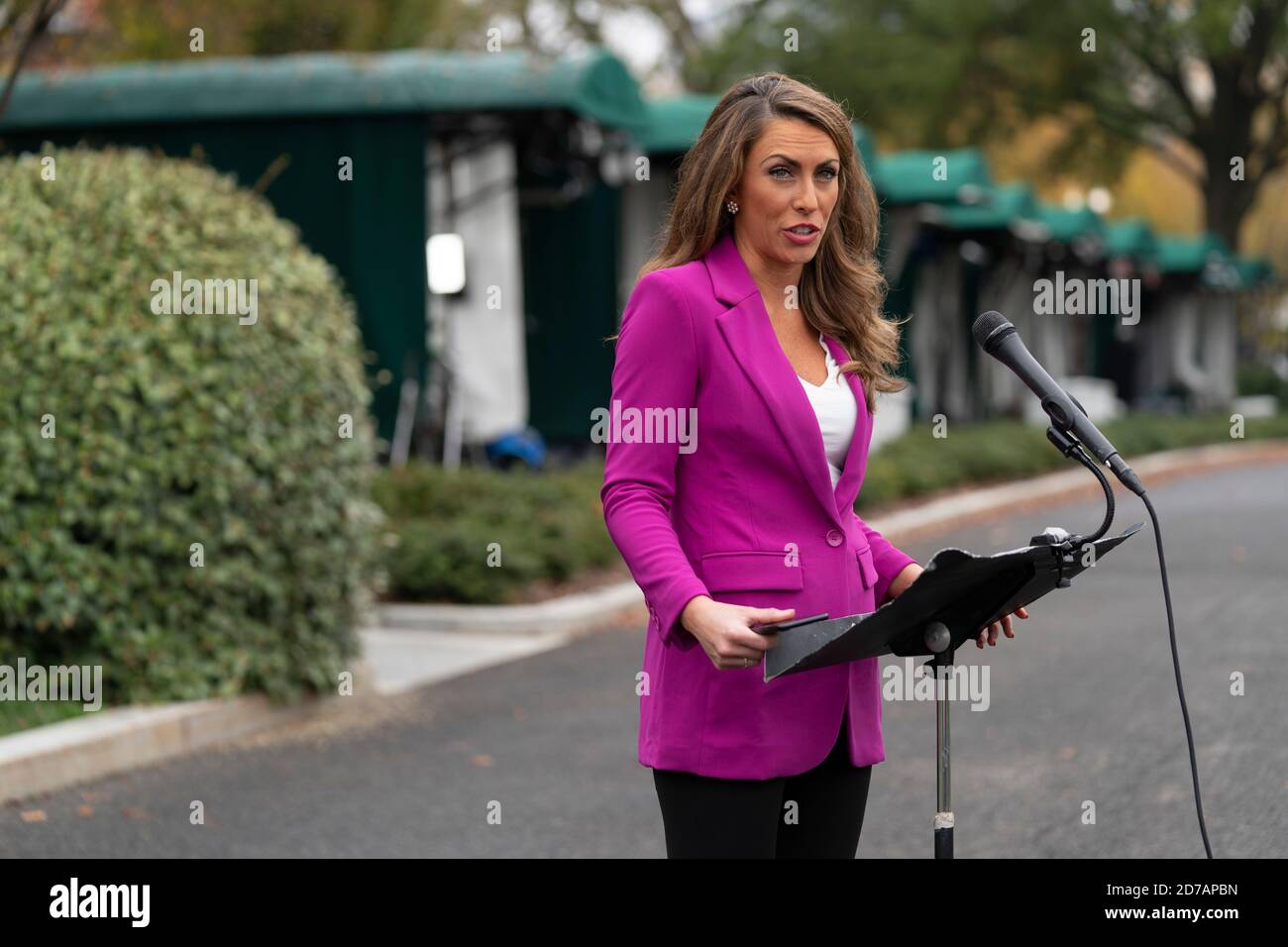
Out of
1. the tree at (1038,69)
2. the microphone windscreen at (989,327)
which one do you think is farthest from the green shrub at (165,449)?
the tree at (1038,69)

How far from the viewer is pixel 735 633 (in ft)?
8.52

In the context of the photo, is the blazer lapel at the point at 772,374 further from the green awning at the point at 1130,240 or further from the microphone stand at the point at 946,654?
the green awning at the point at 1130,240

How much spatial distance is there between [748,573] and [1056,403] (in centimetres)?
57

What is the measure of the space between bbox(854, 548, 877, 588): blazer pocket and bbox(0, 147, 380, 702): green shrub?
494cm

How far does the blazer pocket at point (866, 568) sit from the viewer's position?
3.00 m

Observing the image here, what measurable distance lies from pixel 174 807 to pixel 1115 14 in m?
33.6

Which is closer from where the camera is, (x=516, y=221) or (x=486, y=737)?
(x=486, y=737)

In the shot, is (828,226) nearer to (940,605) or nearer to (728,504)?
(728,504)

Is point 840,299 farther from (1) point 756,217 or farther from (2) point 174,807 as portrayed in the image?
(2) point 174,807

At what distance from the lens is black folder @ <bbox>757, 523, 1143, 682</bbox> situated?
8.16 feet

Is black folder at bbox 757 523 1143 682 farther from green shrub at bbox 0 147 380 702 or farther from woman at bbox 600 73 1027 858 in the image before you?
green shrub at bbox 0 147 380 702

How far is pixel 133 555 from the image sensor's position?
741 centimetres

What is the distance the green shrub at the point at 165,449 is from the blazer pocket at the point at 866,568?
494 centimetres
